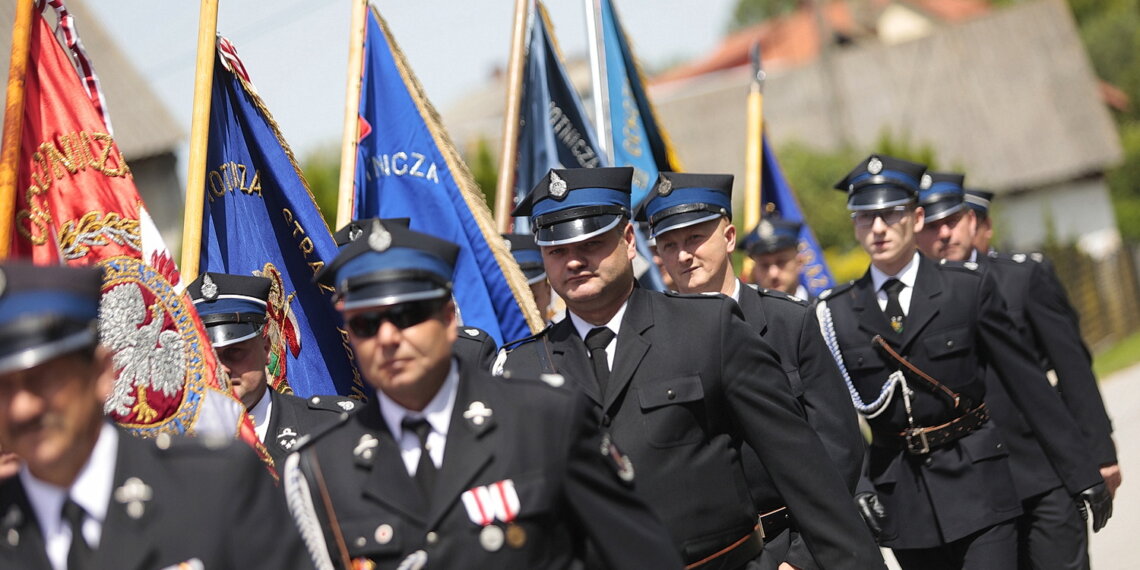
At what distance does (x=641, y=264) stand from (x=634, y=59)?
2.07 m

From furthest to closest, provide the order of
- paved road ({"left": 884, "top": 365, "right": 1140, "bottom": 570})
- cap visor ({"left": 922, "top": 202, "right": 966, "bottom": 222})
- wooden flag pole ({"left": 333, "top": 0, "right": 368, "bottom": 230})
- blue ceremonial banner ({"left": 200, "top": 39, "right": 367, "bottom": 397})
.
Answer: paved road ({"left": 884, "top": 365, "right": 1140, "bottom": 570}) → cap visor ({"left": 922, "top": 202, "right": 966, "bottom": 222}) → wooden flag pole ({"left": 333, "top": 0, "right": 368, "bottom": 230}) → blue ceremonial banner ({"left": 200, "top": 39, "right": 367, "bottom": 397})

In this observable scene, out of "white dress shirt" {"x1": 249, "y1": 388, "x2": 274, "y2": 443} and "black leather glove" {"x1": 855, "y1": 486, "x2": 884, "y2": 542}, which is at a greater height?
"white dress shirt" {"x1": 249, "y1": 388, "x2": 274, "y2": 443}

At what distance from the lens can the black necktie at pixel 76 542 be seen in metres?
2.81

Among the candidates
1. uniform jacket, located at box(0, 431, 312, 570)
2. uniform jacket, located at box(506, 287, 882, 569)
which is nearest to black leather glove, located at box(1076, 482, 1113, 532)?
uniform jacket, located at box(506, 287, 882, 569)

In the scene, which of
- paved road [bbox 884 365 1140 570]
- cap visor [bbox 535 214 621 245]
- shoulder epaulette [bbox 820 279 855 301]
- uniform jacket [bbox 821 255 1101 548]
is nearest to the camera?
cap visor [bbox 535 214 621 245]

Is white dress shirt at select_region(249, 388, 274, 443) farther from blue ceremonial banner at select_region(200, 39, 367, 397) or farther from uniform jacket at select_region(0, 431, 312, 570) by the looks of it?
uniform jacket at select_region(0, 431, 312, 570)

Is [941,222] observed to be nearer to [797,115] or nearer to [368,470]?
[368,470]

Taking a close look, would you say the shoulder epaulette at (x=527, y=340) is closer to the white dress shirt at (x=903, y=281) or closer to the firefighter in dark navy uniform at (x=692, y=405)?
the firefighter in dark navy uniform at (x=692, y=405)

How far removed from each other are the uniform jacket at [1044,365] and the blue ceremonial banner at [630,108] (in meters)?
2.83

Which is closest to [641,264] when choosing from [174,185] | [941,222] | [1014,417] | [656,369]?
[941,222]

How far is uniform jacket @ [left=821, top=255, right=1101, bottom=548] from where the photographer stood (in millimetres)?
6309

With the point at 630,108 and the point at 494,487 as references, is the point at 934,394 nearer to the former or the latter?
the point at 494,487

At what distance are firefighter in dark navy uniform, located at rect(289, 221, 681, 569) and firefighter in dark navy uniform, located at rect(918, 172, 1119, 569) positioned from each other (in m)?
3.66

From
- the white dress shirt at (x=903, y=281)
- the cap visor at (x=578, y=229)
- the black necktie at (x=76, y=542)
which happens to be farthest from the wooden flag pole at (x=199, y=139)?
the white dress shirt at (x=903, y=281)
